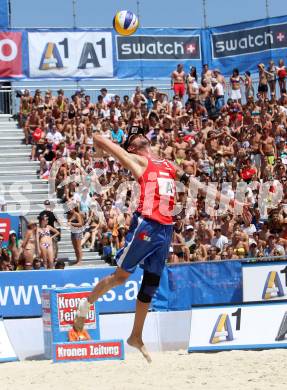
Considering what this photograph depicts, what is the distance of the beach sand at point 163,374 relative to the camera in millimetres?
7938

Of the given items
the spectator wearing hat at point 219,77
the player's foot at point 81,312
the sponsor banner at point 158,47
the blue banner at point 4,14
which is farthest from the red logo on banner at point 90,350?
the sponsor banner at point 158,47

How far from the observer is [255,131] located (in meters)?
20.5

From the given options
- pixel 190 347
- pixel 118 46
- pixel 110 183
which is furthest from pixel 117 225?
pixel 118 46

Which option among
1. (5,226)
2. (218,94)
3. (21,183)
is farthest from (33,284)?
(218,94)

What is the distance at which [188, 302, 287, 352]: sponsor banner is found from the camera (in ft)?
37.7

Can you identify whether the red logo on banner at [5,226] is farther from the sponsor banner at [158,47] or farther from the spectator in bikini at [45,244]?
the sponsor banner at [158,47]

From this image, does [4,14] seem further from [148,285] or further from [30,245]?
[148,285]

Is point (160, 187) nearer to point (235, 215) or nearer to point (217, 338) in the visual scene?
point (217, 338)

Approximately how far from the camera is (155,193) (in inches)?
325

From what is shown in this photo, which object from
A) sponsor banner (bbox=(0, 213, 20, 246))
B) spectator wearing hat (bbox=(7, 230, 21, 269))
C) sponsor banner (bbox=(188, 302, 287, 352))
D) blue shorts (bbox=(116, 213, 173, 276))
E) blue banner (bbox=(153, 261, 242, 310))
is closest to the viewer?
blue shorts (bbox=(116, 213, 173, 276))

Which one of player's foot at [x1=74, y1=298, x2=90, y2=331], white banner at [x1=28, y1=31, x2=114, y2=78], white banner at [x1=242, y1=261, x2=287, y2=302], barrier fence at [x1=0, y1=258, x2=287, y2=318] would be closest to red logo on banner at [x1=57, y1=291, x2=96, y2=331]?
barrier fence at [x1=0, y1=258, x2=287, y2=318]

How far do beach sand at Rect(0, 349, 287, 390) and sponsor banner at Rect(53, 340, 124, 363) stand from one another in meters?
0.23

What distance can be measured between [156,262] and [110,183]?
10079mm

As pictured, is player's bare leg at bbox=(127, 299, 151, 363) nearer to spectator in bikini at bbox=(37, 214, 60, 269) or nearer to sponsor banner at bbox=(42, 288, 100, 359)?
sponsor banner at bbox=(42, 288, 100, 359)
